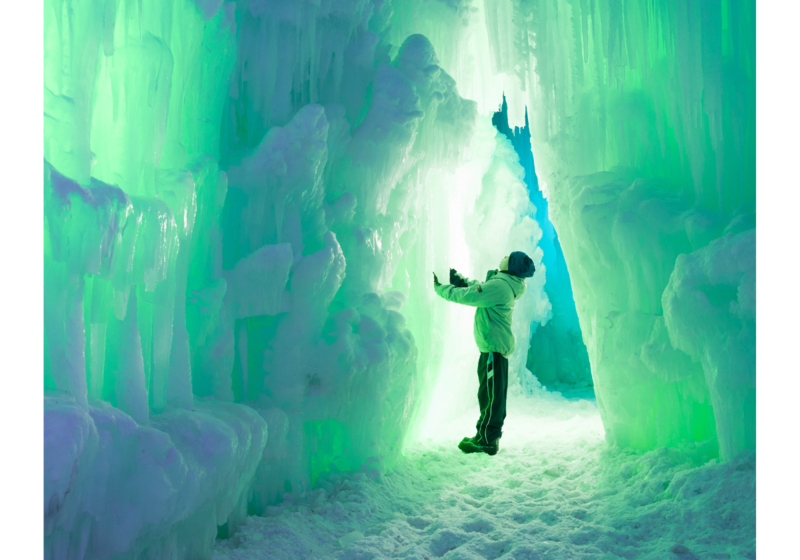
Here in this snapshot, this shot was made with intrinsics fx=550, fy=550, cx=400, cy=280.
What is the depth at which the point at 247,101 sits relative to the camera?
492 centimetres

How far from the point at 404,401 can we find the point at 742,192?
3743mm

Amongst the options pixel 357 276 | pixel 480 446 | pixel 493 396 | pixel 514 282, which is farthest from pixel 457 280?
pixel 480 446

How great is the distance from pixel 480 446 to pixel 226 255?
371cm

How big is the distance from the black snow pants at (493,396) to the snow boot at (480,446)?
4cm

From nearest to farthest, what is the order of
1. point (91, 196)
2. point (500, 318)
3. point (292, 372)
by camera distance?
point (91, 196) → point (292, 372) → point (500, 318)

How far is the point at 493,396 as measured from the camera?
6406 millimetres

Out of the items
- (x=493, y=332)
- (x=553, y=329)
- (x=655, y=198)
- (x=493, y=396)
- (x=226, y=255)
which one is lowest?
(x=493, y=396)

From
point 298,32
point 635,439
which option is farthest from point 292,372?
point 635,439

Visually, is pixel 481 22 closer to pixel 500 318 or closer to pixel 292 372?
pixel 500 318

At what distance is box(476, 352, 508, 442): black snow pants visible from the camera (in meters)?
6.41

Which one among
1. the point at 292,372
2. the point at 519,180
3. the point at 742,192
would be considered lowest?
the point at 292,372

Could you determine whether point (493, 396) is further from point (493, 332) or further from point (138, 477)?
point (138, 477)

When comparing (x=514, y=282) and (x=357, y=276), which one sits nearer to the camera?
(x=357, y=276)

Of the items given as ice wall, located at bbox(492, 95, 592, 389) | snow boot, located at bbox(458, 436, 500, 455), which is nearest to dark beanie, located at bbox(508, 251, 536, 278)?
snow boot, located at bbox(458, 436, 500, 455)
